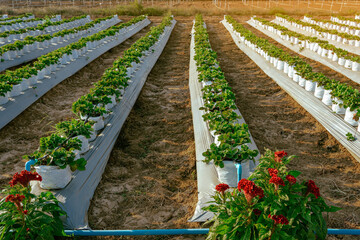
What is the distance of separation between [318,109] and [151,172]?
491 cm

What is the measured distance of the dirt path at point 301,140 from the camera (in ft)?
16.9

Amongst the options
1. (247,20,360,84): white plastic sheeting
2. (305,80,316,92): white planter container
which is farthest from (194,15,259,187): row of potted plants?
(247,20,360,84): white plastic sheeting

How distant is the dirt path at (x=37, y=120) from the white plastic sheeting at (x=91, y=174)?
1132mm

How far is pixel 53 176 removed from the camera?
14.8 feet

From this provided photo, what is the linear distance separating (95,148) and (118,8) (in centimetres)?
3081

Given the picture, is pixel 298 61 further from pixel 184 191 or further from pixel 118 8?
pixel 118 8

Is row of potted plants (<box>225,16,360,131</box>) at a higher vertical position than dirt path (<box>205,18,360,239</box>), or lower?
higher

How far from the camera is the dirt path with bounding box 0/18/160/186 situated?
639 centimetres

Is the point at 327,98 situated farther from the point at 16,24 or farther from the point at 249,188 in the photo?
the point at 16,24

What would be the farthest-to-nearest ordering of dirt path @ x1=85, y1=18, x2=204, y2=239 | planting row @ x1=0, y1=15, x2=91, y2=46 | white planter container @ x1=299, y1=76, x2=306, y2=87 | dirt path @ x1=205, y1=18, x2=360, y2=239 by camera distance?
planting row @ x1=0, y1=15, x2=91, y2=46, white planter container @ x1=299, y1=76, x2=306, y2=87, dirt path @ x1=205, y1=18, x2=360, y2=239, dirt path @ x1=85, y1=18, x2=204, y2=239

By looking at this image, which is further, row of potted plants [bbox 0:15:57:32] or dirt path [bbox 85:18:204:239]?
row of potted plants [bbox 0:15:57:32]

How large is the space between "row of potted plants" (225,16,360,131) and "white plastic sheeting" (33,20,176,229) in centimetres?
543

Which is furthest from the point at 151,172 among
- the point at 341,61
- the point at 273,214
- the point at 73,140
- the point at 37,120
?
the point at 341,61

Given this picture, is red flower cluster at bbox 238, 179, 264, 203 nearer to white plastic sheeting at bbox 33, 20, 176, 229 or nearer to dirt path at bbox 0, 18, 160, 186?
white plastic sheeting at bbox 33, 20, 176, 229
